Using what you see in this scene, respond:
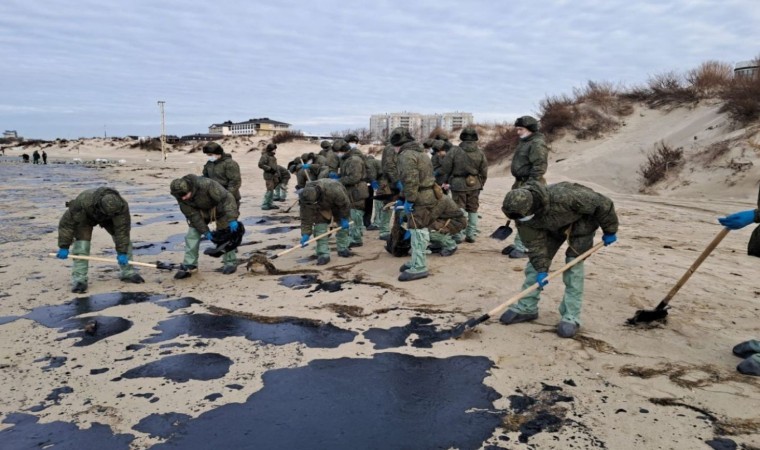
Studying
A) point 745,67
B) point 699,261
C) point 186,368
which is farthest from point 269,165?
point 745,67

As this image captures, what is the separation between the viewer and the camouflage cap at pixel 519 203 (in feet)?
13.6

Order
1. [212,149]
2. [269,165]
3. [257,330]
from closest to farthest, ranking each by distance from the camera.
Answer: [257,330] → [212,149] → [269,165]

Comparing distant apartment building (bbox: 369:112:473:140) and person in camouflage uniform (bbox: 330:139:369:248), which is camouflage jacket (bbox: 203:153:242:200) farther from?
distant apartment building (bbox: 369:112:473:140)

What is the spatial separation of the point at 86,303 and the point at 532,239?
503 centimetres

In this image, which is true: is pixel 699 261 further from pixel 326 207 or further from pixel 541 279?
pixel 326 207

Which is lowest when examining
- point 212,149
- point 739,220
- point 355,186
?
point 739,220

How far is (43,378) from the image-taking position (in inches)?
155

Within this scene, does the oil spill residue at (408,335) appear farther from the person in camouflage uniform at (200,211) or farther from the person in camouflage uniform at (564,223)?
the person in camouflage uniform at (200,211)

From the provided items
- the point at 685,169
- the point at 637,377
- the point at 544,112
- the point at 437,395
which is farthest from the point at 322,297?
the point at 544,112

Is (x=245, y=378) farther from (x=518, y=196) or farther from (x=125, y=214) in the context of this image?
(x=125, y=214)

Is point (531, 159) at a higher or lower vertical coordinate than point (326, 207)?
higher

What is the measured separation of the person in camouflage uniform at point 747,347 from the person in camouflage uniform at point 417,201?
316 cm

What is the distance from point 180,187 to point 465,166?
4.17 metres

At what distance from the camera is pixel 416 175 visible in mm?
6359
